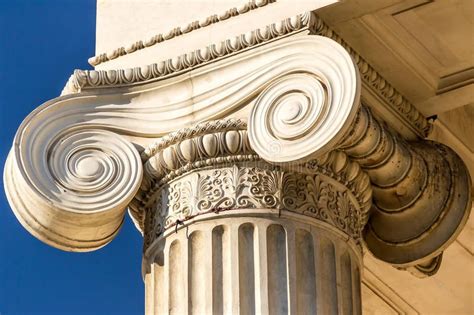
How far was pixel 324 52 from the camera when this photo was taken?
27.0 m

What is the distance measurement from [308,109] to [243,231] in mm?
1681

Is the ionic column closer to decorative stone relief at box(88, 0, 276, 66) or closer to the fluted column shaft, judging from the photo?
the fluted column shaft

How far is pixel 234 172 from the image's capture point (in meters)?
27.1

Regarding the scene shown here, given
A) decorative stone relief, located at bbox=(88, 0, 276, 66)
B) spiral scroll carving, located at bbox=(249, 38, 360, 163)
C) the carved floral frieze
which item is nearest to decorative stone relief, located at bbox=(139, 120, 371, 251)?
the carved floral frieze

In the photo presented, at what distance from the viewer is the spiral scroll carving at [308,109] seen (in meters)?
26.5

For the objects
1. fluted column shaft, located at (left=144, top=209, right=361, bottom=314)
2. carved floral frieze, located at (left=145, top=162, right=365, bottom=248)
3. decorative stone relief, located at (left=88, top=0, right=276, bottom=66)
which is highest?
decorative stone relief, located at (left=88, top=0, right=276, bottom=66)

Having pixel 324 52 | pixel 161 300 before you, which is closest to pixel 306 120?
pixel 324 52

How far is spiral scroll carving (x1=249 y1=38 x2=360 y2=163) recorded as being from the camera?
26.5 m

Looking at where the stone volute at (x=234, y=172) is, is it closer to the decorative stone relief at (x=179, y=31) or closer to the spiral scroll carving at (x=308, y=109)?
the spiral scroll carving at (x=308, y=109)

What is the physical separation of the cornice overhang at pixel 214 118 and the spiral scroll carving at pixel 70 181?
0.01 meters

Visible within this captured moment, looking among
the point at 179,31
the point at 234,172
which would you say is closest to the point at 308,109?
the point at 234,172

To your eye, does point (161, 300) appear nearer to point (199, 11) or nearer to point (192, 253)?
point (192, 253)

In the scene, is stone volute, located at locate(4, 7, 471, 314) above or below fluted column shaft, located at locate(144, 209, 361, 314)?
above

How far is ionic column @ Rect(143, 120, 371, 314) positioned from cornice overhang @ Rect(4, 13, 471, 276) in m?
0.26
